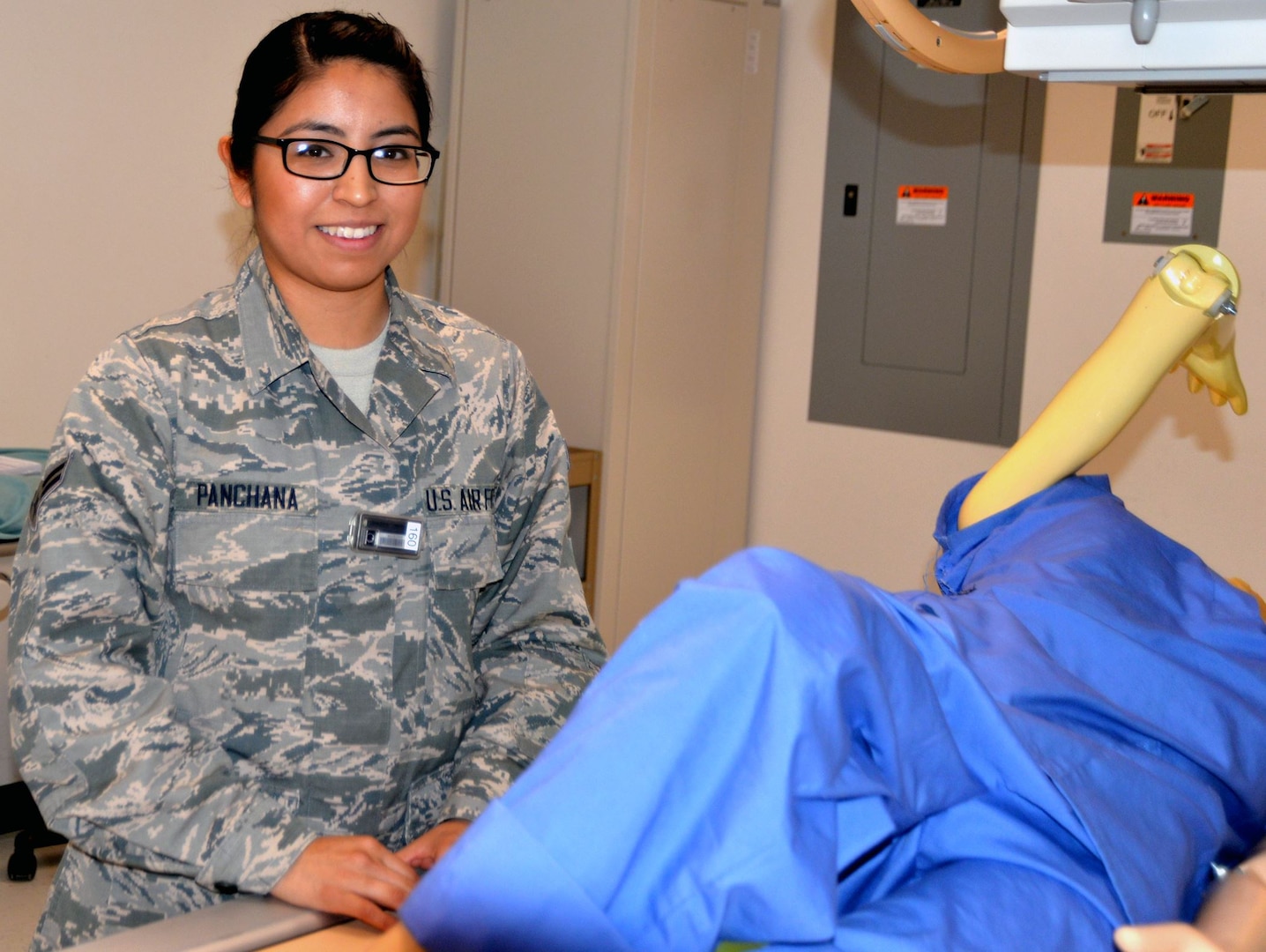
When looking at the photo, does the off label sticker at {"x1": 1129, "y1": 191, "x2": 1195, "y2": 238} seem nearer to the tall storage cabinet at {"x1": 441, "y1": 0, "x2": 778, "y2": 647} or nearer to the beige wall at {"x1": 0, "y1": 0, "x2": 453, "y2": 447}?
the tall storage cabinet at {"x1": 441, "y1": 0, "x2": 778, "y2": 647}

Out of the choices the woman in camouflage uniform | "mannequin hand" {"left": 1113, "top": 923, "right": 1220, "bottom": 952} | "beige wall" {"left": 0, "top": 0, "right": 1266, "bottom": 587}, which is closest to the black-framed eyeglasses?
the woman in camouflage uniform

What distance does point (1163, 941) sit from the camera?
29.1 inches

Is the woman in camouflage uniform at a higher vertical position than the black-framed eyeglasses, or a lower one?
lower

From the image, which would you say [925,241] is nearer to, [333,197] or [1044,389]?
[1044,389]

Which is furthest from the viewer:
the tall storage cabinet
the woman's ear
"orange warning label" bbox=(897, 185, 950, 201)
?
Answer: "orange warning label" bbox=(897, 185, 950, 201)

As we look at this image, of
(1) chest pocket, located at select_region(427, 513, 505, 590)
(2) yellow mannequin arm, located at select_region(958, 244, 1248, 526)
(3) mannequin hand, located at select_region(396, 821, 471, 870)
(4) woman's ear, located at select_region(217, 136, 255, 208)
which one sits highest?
(4) woman's ear, located at select_region(217, 136, 255, 208)

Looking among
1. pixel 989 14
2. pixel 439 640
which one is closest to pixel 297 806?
pixel 439 640

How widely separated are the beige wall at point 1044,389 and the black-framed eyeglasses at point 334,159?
242 centimetres

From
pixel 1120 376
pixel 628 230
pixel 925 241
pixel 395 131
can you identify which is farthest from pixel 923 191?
pixel 395 131

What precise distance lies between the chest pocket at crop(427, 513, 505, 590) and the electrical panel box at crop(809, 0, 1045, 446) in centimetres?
243

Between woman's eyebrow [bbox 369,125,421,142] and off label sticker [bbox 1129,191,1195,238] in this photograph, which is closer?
woman's eyebrow [bbox 369,125,421,142]

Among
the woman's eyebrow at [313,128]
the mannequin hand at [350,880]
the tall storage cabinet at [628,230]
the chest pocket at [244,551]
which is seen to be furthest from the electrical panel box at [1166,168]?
the mannequin hand at [350,880]

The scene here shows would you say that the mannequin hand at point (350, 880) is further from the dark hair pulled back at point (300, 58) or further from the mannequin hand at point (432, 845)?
the dark hair pulled back at point (300, 58)

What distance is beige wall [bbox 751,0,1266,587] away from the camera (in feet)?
10.6
